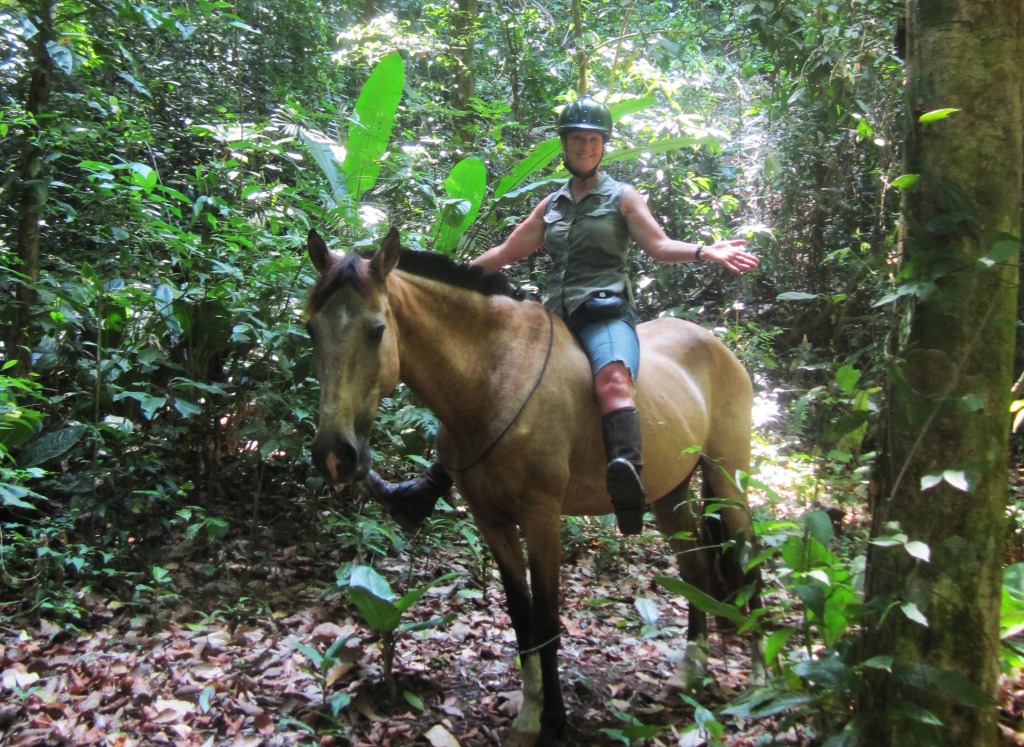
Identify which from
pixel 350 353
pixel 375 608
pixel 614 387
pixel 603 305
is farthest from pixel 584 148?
pixel 375 608

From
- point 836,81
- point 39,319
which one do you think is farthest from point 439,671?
point 836,81

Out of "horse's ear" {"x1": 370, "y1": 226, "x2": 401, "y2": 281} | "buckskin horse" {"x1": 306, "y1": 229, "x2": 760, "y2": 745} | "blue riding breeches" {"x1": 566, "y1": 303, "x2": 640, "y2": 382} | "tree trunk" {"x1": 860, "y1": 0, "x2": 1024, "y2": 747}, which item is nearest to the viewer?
"tree trunk" {"x1": 860, "y1": 0, "x2": 1024, "y2": 747}

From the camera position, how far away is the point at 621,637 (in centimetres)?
457

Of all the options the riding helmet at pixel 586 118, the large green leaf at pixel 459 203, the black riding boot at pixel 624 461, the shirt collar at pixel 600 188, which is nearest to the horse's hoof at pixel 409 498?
the black riding boot at pixel 624 461

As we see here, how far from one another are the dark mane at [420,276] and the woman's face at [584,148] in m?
0.84

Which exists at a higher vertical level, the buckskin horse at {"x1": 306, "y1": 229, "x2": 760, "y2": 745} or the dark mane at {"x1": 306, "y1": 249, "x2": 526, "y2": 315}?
the dark mane at {"x1": 306, "y1": 249, "x2": 526, "y2": 315}

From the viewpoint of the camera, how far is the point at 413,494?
12.9 feet

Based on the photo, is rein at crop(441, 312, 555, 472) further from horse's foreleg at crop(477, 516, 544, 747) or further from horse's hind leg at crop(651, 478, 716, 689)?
horse's hind leg at crop(651, 478, 716, 689)

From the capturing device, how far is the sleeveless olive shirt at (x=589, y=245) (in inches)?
154

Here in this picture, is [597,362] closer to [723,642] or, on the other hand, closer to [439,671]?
[439,671]

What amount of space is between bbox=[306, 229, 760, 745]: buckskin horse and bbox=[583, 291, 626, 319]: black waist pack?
A: 18 cm

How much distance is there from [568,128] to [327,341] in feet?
6.49

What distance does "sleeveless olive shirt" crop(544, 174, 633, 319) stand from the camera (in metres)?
3.91

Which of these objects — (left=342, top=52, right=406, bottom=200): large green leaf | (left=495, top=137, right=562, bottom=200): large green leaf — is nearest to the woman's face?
(left=342, top=52, right=406, bottom=200): large green leaf
